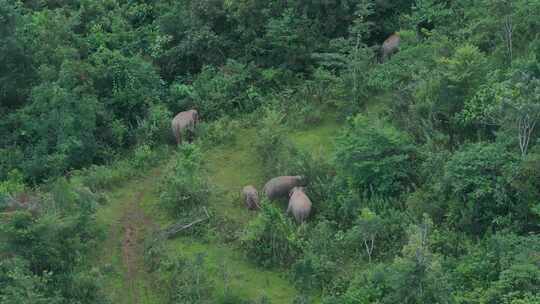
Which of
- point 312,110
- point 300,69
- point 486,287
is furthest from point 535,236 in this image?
point 300,69

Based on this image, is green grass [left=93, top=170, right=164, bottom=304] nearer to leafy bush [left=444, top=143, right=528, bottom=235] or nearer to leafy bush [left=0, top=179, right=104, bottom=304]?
leafy bush [left=0, top=179, right=104, bottom=304]

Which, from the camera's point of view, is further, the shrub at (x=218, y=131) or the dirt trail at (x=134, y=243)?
the shrub at (x=218, y=131)

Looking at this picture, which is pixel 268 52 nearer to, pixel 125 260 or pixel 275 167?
pixel 275 167

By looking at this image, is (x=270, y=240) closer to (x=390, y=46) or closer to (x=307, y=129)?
(x=307, y=129)

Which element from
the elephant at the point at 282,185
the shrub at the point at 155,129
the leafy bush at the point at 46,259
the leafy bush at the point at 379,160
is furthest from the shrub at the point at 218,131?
the leafy bush at the point at 46,259

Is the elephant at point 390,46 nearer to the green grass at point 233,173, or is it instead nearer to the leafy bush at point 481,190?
the green grass at point 233,173

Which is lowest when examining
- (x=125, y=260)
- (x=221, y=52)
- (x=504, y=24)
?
(x=125, y=260)

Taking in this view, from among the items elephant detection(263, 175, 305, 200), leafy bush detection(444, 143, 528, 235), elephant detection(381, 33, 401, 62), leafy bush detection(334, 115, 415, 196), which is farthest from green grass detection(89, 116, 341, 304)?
leafy bush detection(444, 143, 528, 235)
